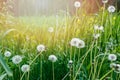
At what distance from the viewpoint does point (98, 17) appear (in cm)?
363

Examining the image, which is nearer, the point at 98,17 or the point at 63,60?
the point at 63,60

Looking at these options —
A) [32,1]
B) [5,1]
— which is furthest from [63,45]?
[32,1]

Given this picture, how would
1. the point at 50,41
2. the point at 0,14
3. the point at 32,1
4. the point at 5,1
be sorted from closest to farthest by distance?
the point at 50,41, the point at 0,14, the point at 5,1, the point at 32,1

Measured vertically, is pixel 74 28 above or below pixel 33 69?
above

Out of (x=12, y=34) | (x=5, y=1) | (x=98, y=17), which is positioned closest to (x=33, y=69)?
(x=12, y=34)

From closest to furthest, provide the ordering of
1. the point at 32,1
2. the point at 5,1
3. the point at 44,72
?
1. the point at 44,72
2. the point at 5,1
3. the point at 32,1

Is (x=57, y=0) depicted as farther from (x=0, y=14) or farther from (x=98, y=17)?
(x=98, y=17)

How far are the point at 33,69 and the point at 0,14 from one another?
7.30ft

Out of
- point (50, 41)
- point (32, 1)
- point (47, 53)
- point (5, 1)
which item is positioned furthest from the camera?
point (32, 1)

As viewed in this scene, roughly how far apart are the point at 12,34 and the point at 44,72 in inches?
52.4

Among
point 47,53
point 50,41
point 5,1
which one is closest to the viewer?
point 47,53

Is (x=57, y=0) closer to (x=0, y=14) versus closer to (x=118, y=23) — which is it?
(x=0, y=14)

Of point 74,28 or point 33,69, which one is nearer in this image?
point 33,69

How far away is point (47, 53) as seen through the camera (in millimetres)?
2436
